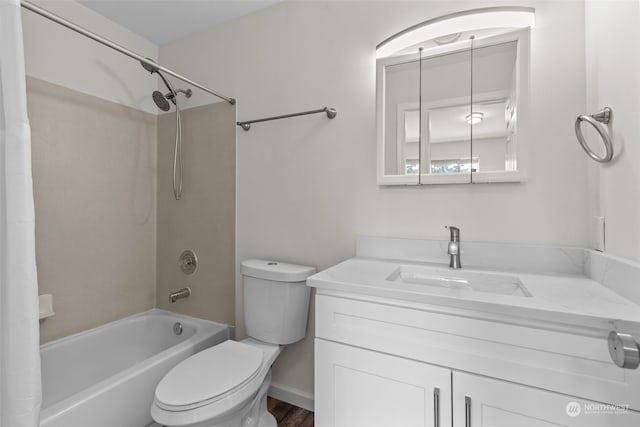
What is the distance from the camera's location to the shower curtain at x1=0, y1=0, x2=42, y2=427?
83 cm

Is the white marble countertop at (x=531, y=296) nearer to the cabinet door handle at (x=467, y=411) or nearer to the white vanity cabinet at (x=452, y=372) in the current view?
the white vanity cabinet at (x=452, y=372)

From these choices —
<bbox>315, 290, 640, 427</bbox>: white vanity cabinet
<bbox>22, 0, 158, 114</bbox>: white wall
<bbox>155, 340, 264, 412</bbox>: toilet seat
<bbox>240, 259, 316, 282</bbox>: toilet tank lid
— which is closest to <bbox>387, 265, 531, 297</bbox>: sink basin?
<bbox>315, 290, 640, 427</bbox>: white vanity cabinet

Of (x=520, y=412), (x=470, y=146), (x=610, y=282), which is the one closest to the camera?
(x=520, y=412)

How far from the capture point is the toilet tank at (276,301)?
4.93 ft

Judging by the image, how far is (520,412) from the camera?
0.79 m

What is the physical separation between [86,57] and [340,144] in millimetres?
1633

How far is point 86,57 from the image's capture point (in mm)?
1800

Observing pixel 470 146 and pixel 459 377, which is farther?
pixel 470 146

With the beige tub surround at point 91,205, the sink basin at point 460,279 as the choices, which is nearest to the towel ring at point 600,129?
the sink basin at point 460,279

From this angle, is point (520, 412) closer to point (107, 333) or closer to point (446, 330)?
point (446, 330)

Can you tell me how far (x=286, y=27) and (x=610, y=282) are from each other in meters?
1.89

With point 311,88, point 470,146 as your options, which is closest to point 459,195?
point 470,146

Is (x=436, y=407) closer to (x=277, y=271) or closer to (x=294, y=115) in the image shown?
(x=277, y=271)

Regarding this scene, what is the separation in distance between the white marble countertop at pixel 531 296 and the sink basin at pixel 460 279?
3 centimetres
